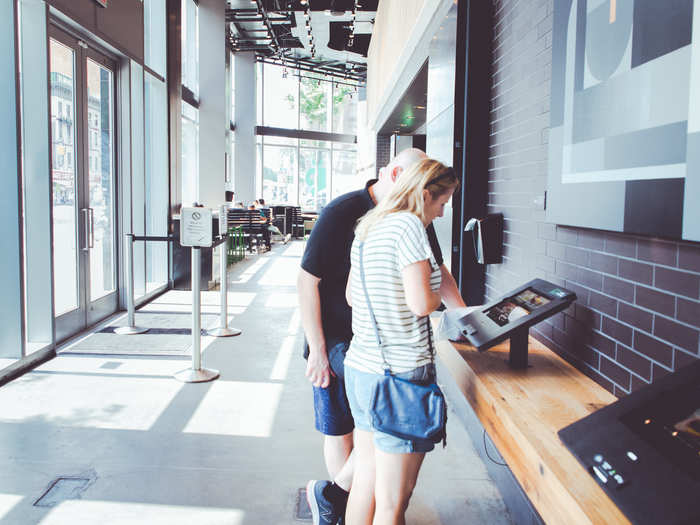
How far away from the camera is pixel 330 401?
2078 millimetres

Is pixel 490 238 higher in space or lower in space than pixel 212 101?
lower

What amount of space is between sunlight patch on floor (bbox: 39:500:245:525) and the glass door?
2836 mm

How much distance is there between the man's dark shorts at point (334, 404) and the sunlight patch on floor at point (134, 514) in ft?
2.08

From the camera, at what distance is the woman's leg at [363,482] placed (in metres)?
1.77

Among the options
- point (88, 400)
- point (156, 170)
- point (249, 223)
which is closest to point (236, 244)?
point (249, 223)

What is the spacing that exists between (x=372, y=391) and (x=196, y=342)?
2.89 meters

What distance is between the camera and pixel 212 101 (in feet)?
39.4

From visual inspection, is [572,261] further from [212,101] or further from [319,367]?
[212,101]

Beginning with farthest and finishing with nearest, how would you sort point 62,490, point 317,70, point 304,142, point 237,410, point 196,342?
1. point 304,142
2. point 317,70
3. point 196,342
4. point 237,410
5. point 62,490

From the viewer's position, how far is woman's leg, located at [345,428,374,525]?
1.77m

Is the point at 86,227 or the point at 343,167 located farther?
the point at 343,167

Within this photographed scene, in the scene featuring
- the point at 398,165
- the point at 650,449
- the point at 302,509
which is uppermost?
the point at 398,165

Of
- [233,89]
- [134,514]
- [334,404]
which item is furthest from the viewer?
[233,89]

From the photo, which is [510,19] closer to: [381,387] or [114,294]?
[381,387]
